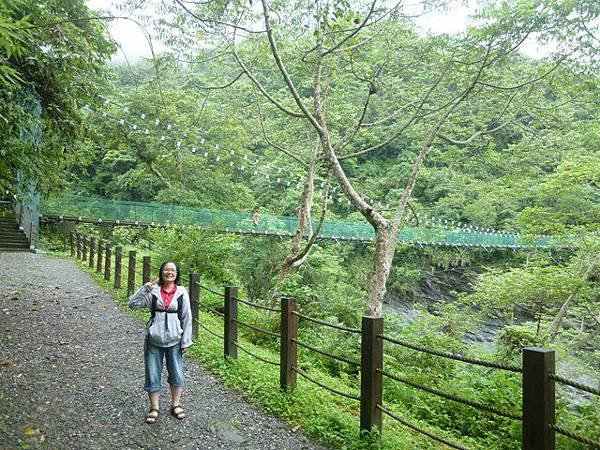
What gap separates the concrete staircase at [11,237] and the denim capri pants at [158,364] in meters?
13.3

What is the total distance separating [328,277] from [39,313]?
10688 mm

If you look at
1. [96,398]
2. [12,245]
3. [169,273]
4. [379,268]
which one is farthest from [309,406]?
[12,245]

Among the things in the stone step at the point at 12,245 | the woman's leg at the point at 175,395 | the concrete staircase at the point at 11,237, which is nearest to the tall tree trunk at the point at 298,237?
the woman's leg at the point at 175,395

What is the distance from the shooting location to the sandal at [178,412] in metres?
3.37

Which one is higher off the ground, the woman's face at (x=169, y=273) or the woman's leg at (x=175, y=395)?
the woman's face at (x=169, y=273)

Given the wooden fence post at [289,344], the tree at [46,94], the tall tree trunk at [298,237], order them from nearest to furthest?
1. the wooden fence post at [289,344]
2. the tree at [46,94]
3. the tall tree trunk at [298,237]

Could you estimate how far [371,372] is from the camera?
303 cm

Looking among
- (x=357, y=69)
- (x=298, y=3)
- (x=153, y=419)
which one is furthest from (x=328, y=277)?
(x=153, y=419)

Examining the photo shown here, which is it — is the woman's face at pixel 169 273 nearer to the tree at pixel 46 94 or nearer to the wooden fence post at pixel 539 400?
the wooden fence post at pixel 539 400

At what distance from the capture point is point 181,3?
6598mm

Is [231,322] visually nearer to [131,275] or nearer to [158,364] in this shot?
[158,364]

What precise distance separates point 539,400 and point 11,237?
54.5ft

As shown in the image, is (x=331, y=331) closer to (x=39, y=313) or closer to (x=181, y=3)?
(x=39, y=313)

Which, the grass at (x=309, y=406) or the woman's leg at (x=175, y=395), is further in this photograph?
the woman's leg at (x=175, y=395)
